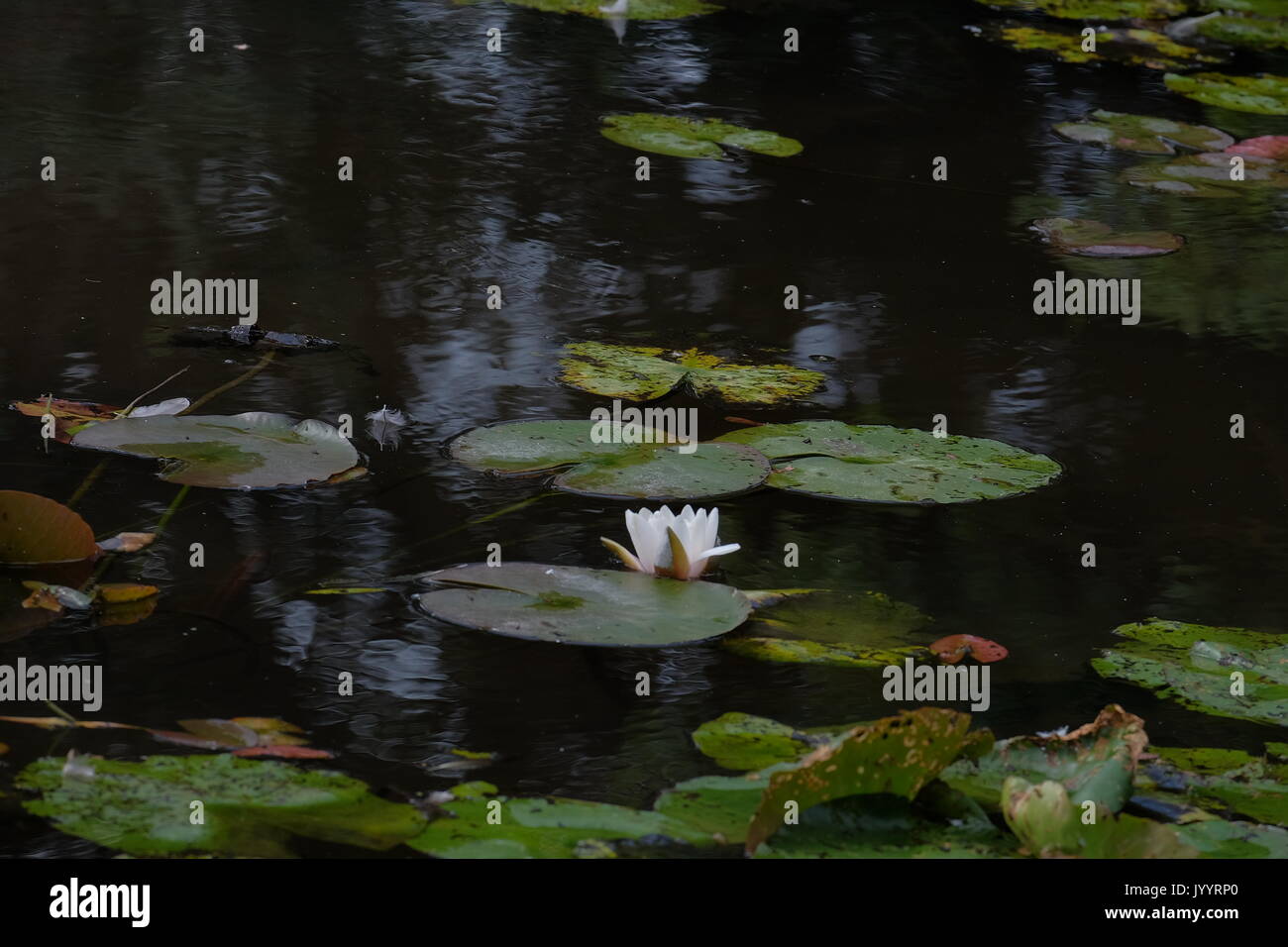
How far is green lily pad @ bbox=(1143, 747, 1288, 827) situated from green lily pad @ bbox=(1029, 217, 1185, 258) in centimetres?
225

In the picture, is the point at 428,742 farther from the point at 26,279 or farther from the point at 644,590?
the point at 26,279

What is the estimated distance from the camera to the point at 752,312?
10.7 ft

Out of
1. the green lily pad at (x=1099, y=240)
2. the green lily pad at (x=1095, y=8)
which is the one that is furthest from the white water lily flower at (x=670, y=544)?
the green lily pad at (x=1095, y=8)

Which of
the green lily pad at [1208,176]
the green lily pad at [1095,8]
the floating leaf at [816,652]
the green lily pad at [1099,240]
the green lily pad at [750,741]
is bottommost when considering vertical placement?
the floating leaf at [816,652]

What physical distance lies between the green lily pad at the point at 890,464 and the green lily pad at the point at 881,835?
95 centimetres

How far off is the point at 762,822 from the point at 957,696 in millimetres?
517

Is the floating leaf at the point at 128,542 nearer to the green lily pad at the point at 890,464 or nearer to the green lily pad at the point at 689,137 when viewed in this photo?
the green lily pad at the point at 890,464

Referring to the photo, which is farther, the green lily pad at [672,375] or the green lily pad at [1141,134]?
the green lily pad at [1141,134]

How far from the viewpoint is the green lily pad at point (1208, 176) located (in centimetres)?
437

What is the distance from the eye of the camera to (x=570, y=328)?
311 cm

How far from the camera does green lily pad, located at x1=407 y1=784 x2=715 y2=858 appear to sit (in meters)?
1.39

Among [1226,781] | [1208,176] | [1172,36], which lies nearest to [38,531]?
[1226,781]

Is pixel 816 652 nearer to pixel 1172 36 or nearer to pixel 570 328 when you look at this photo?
pixel 570 328
